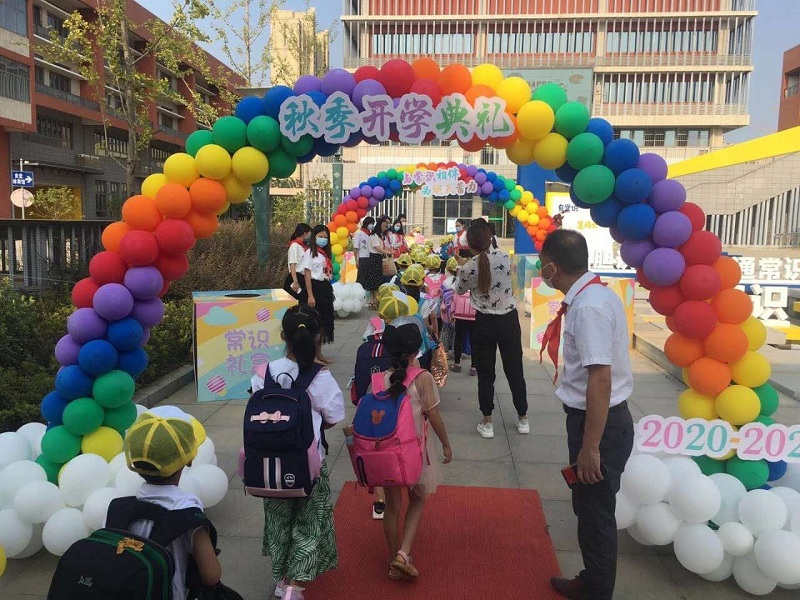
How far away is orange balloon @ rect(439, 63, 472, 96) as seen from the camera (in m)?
4.51

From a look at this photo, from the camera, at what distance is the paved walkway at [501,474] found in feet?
11.0

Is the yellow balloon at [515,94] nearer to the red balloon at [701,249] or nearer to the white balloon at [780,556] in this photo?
the red balloon at [701,249]

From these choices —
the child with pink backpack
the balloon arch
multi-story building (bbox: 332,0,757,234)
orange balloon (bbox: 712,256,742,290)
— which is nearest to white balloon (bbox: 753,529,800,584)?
the balloon arch

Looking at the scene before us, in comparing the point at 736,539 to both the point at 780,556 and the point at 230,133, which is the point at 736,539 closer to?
the point at 780,556

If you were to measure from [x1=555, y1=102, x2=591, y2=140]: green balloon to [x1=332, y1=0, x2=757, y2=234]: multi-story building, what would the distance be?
150 feet

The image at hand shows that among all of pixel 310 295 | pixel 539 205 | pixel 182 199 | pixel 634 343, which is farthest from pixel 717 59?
pixel 182 199

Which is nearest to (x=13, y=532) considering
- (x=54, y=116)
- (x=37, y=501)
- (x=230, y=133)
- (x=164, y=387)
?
(x=37, y=501)

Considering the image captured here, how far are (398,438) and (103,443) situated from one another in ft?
7.11

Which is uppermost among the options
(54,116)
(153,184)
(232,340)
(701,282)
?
(54,116)

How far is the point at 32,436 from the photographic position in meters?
4.14

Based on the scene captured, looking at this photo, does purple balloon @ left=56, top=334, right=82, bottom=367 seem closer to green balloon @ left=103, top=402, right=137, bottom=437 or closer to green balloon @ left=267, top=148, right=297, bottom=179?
green balloon @ left=103, top=402, right=137, bottom=437

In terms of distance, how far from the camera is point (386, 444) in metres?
3.07

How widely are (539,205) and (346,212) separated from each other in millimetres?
4710

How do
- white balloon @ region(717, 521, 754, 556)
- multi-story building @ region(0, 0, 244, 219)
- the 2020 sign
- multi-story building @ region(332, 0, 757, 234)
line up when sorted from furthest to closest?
multi-story building @ region(332, 0, 757, 234)
multi-story building @ region(0, 0, 244, 219)
the 2020 sign
white balloon @ region(717, 521, 754, 556)
